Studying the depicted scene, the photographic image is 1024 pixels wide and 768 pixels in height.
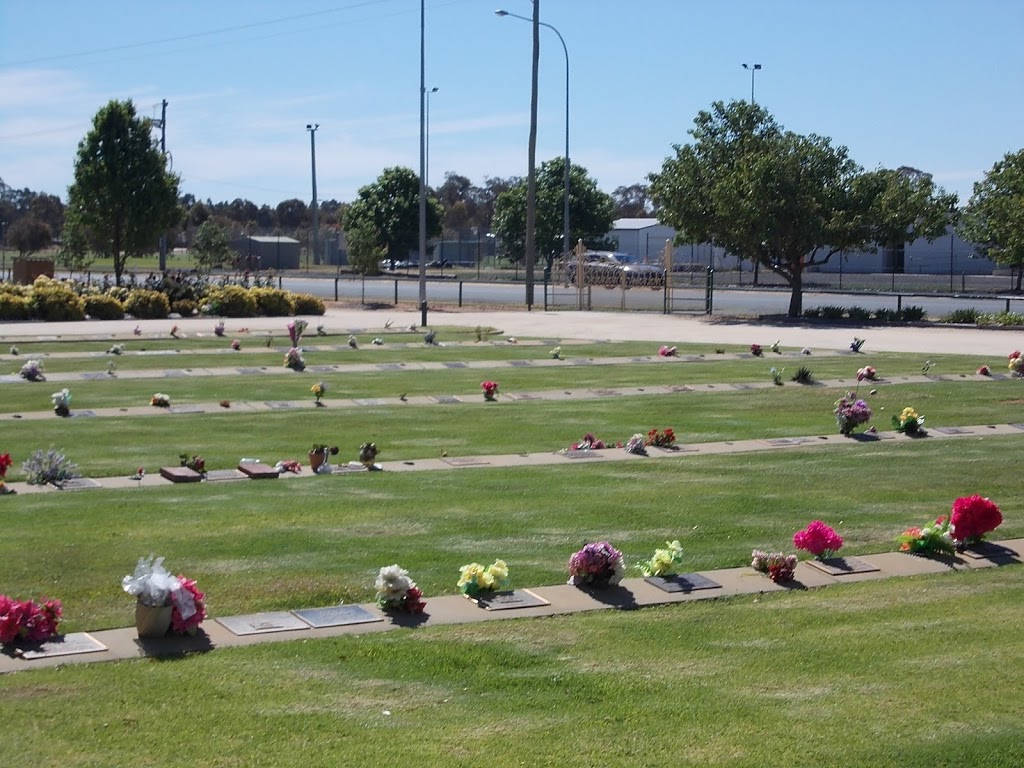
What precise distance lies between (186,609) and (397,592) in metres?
1.20

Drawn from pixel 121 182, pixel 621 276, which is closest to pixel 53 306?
pixel 121 182

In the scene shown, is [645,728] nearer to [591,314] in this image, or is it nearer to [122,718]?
[122,718]

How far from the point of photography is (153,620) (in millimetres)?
6902

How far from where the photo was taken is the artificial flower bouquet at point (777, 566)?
838cm

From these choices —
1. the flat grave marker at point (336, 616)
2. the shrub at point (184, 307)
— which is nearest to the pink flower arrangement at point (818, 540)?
the flat grave marker at point (336, 616)

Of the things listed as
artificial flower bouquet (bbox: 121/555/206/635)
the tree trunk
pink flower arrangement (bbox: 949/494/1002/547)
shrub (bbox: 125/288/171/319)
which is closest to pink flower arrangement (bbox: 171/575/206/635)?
artificial flower bouquet (bbox: 121/555/206/635)

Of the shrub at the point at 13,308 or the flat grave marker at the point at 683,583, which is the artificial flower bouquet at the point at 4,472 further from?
the shrub at the point at 13,308

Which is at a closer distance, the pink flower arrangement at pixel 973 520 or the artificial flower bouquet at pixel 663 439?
the pink flower arrangement at pixel 973 520

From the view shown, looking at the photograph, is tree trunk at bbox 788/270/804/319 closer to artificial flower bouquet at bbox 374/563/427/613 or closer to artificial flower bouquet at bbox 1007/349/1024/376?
artificial flower bouquet at bbox 1007/349/1024/376

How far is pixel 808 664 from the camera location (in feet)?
21.7

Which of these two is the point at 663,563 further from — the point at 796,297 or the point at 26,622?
the point at 796,297

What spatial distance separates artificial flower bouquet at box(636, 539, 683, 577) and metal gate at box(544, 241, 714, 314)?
117ft

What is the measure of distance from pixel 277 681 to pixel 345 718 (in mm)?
652

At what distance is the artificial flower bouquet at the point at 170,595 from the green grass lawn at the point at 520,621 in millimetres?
352
